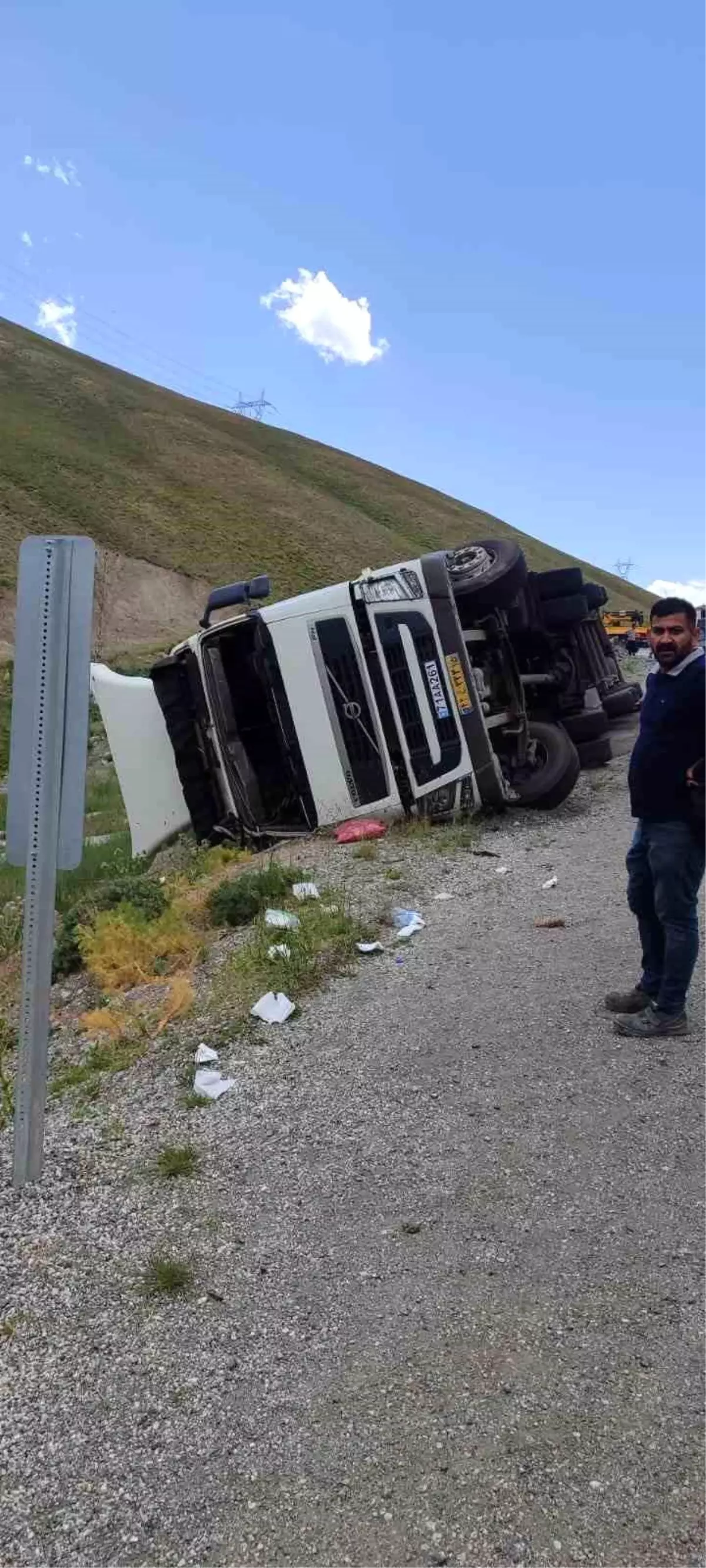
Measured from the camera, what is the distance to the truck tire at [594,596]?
10323 millimetres

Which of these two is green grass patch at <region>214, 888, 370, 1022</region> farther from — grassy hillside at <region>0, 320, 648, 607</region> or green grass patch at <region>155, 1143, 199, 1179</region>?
grassy hillside at <region>0, 320, 648, 607</region>

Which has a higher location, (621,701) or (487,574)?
(487,574)

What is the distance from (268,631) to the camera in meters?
7.69

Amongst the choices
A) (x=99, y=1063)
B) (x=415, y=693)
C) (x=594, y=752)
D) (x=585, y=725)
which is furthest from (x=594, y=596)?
(x=99, y=1063)

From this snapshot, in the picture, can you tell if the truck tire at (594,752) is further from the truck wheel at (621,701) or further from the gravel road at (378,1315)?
the gravel road at (378,1315)

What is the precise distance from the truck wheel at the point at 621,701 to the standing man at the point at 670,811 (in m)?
7.37

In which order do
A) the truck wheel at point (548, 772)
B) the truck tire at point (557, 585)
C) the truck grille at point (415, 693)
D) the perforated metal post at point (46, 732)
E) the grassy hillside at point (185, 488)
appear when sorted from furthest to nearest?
1. the grassy hillside at point (185, 488)
2. the truck tire at point (557, 585)
3. the truck wheel at point (548, 772)
4. the truck grille at point (415, 693)
5. the perforated metal post at point (46, 732)

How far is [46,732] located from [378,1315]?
1.97 meters

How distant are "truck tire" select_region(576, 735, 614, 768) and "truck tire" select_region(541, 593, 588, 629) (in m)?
1.35

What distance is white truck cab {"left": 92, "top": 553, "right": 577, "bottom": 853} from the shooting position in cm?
754

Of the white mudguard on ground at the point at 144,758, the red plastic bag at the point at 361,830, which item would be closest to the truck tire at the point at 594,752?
the red plastic bag at the point at 361,830

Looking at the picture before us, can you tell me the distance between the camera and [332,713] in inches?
297

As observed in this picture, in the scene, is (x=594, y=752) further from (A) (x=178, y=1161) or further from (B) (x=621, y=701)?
(A) (x=178, y=1161)

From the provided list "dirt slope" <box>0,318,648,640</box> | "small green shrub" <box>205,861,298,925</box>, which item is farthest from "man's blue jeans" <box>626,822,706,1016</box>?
"dirt slope" <box>0,318,648,640</box>
